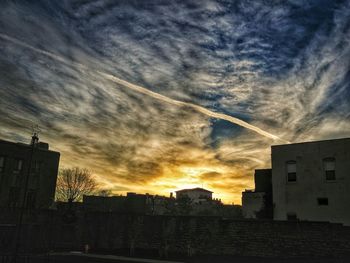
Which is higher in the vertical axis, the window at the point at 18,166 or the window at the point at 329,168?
the window at the point at 18,166

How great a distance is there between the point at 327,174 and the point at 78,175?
44.3 m

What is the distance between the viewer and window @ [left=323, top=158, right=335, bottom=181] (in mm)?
27500

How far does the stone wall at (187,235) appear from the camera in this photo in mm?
20766

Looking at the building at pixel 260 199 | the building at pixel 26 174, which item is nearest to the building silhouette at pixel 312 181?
the building at pixel 260 199

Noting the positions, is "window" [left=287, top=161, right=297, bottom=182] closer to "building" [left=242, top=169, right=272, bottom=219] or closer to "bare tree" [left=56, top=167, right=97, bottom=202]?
"building" [left=242, top=169, right=272, bottom=219]

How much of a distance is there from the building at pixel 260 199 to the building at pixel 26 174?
2509cm

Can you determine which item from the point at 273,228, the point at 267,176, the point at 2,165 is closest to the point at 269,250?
the point at 273,228

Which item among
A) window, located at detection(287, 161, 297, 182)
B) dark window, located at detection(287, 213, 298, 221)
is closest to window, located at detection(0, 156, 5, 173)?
window, located at detection(287, 161, 297, 182)

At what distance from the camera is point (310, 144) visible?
2892 cm

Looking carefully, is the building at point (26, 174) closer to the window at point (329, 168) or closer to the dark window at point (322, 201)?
the dark window at point (322, 201)

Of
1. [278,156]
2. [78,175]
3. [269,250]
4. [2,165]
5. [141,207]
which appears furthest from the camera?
[141,207]

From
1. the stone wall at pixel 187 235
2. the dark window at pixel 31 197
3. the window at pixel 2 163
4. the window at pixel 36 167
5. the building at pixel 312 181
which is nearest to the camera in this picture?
the stone wall at pixel 187 235

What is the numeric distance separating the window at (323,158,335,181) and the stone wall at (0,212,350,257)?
7899mm

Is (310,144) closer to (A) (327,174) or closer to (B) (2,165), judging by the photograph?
(A) (327,174)
